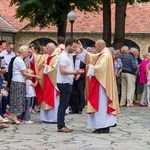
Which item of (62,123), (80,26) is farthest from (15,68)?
(80,26)

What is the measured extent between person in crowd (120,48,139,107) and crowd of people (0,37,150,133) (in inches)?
127

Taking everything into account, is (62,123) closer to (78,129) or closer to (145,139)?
(78,129)

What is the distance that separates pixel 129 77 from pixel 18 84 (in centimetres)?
782

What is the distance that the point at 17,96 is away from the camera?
1469 cm

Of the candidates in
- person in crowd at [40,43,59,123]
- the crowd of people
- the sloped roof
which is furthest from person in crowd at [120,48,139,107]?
the sloped roof

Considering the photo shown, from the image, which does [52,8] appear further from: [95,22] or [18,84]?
[18,84]

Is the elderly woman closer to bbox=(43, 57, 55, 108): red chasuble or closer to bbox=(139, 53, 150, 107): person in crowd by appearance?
bbox=(43, 57, 55, 108): red chasuble

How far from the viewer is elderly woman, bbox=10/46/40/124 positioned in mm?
14617

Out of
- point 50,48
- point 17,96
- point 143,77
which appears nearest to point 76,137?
point 17,96

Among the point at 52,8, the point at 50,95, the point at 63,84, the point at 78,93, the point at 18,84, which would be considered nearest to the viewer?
Answer: the point at 63,84

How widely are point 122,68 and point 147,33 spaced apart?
97.9 ft

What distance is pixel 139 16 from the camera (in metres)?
53.2

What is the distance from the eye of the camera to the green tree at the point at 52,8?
3322cm

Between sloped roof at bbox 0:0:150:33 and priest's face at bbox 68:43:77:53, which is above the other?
sloped roof at bbox 0:0:150:33
